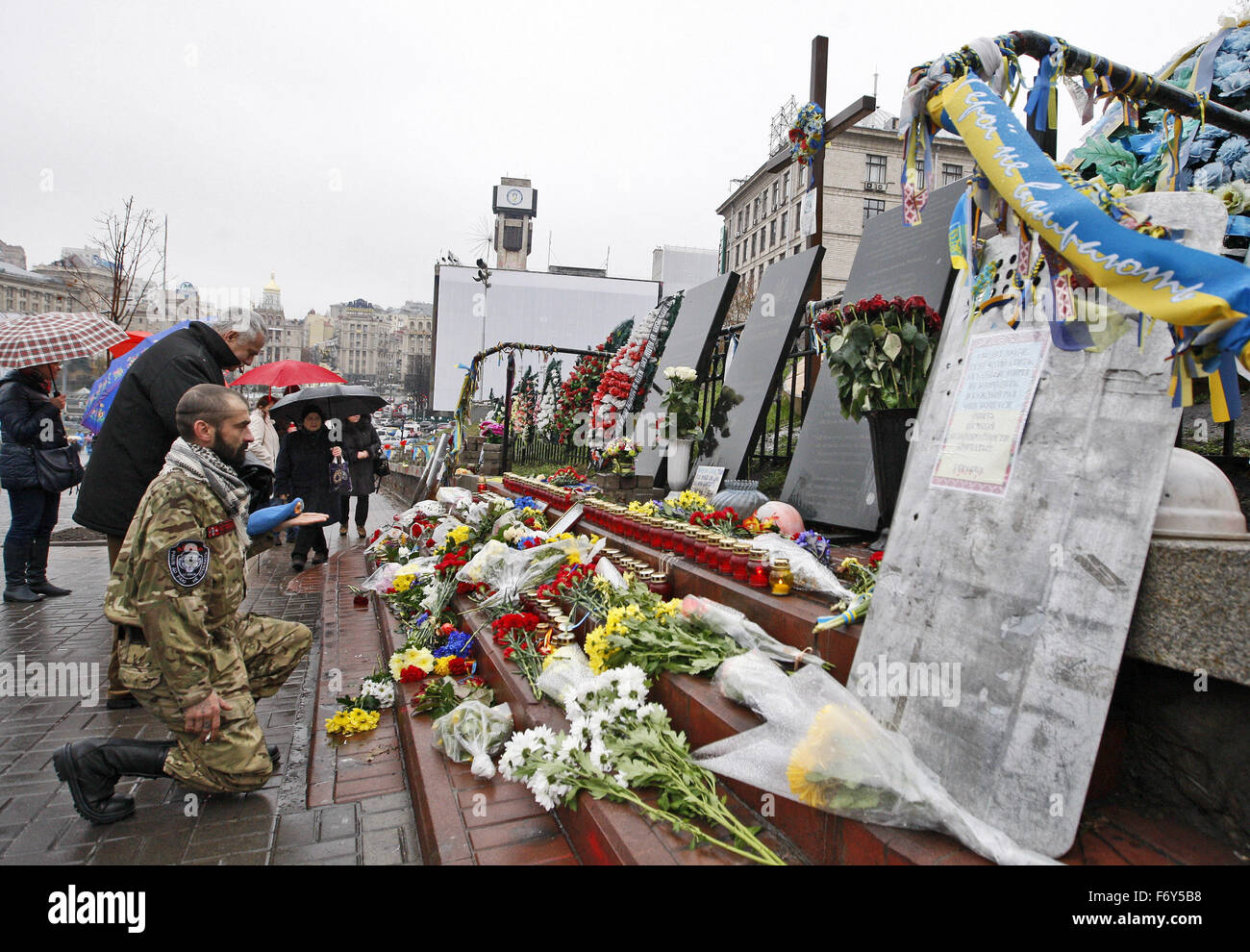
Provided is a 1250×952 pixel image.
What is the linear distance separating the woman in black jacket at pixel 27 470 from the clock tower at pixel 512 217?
85.6 meters

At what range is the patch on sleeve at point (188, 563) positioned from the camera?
262cm

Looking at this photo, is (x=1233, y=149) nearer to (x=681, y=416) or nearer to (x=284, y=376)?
(x=681, y=416)

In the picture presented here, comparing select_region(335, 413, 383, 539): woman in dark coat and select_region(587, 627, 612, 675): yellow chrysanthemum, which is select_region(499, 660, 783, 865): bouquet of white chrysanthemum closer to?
select_region(587, 627, 612, 675): yellow chrysanthemum

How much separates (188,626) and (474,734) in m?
1.22

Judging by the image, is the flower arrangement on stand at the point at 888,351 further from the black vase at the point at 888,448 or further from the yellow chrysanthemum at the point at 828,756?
the yellow chrysanthemum at the point at 828,756

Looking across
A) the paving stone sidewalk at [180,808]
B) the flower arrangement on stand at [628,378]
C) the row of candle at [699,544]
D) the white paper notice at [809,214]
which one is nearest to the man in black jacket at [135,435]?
the paving stone sidewalk at [180,808]

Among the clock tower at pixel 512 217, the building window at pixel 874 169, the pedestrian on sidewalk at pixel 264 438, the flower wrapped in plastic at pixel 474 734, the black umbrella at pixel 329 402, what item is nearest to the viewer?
the flower wrapped in plastic at pixel 474 734

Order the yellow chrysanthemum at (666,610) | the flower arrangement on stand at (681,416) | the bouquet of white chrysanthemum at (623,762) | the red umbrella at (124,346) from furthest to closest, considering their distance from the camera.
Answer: the flower arrangement on stand at (681,416), the red umbrella at (124,346), the yellow chrysanthemum at (666,610), the bouquet of white chrysanthemum at (623,762)

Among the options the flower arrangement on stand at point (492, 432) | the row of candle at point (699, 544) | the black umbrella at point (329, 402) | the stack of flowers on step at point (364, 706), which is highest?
the black umbrella at point (329, 402)

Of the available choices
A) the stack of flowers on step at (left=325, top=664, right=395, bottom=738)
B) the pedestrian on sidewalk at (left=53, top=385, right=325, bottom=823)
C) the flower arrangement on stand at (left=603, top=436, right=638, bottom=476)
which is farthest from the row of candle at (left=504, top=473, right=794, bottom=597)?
the pedestrian on sidewalk at (left=53, top=385, right=325, bottom=823)

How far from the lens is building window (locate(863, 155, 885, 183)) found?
120 ft

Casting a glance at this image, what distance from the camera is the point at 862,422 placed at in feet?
16.7
